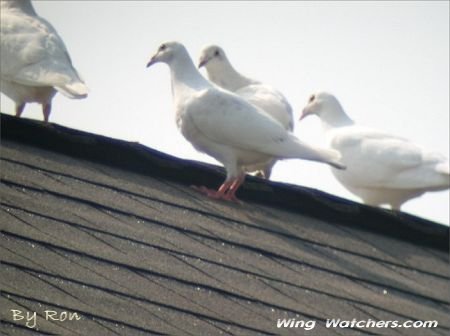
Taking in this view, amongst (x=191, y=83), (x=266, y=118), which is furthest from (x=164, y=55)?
(x=266, y=118)

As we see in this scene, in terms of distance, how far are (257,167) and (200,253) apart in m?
3.58

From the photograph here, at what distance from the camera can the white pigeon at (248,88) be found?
28.5 ft

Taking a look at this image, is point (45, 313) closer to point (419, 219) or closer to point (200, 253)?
point (200, 253)

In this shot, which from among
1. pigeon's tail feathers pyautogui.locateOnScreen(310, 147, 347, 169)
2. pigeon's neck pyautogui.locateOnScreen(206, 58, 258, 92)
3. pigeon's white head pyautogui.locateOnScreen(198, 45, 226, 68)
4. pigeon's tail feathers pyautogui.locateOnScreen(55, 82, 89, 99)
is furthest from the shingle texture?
pigeon's white head pyautogui.locateOnScreen(198, 45, 226, 68)

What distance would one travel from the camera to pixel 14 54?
27.9ft

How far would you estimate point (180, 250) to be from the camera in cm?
494

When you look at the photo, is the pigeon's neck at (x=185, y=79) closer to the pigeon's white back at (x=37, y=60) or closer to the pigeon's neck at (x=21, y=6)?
the pigeon's white back at (x=37, y=60)

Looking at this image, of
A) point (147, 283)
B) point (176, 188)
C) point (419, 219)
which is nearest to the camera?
point (147, 283)

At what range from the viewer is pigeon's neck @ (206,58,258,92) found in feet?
31.2

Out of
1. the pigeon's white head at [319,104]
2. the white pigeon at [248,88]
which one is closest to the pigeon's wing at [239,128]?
the white pigeon at [248,88]

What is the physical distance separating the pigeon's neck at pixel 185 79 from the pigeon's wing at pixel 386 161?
154 cm

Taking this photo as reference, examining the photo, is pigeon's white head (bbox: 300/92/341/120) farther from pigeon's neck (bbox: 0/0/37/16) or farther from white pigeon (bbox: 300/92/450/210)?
pigeon's neck (bbox: 0/0/37/16)

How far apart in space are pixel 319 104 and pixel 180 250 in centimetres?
549

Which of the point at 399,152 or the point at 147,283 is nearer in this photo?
the point at 147,283
